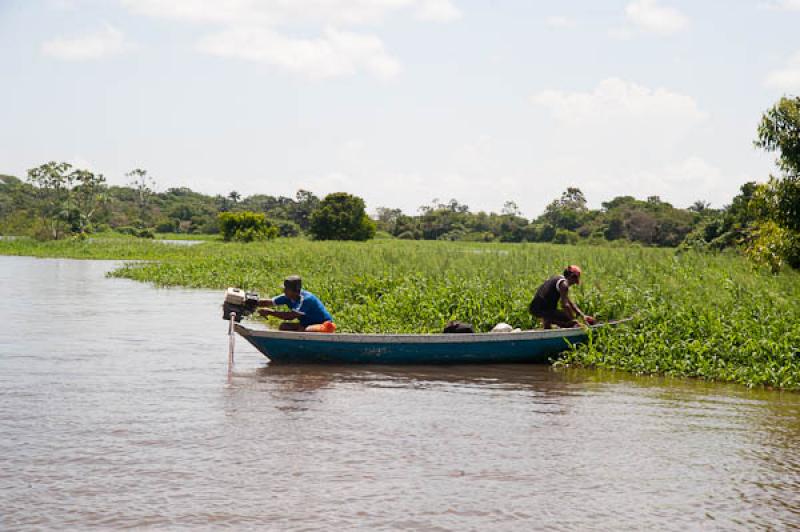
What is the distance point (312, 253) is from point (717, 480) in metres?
25.6

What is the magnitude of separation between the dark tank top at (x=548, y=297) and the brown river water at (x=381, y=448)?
4.32 ft

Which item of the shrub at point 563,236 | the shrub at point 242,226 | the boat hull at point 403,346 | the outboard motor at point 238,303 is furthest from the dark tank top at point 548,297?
the shrub at point 563,236

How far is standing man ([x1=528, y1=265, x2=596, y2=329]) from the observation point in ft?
41.0

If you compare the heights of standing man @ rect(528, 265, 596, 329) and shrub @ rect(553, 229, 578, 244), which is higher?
shrub @ rect(553, 229, 578, 244)

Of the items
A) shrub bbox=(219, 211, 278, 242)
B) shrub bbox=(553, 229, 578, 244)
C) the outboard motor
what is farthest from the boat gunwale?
shrub bbox=(553, 229, 578, 244)

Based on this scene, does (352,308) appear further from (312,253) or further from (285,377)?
(312,253)

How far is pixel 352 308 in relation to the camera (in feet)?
52.3

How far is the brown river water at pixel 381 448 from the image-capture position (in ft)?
19.9

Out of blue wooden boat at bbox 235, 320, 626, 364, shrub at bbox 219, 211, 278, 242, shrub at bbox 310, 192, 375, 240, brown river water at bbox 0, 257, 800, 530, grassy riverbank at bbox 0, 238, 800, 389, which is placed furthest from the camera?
shrub at bbox 310, 192, 375, 240

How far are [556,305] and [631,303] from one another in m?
1.40

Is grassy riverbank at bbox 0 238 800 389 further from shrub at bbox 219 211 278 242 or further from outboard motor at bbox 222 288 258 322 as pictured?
shrub at bbox 219 211 278 242

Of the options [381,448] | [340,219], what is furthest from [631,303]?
[340,219]

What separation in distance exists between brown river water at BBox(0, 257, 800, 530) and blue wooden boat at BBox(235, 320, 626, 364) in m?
0.22

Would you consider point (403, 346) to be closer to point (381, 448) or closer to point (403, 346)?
point (403, 346)
